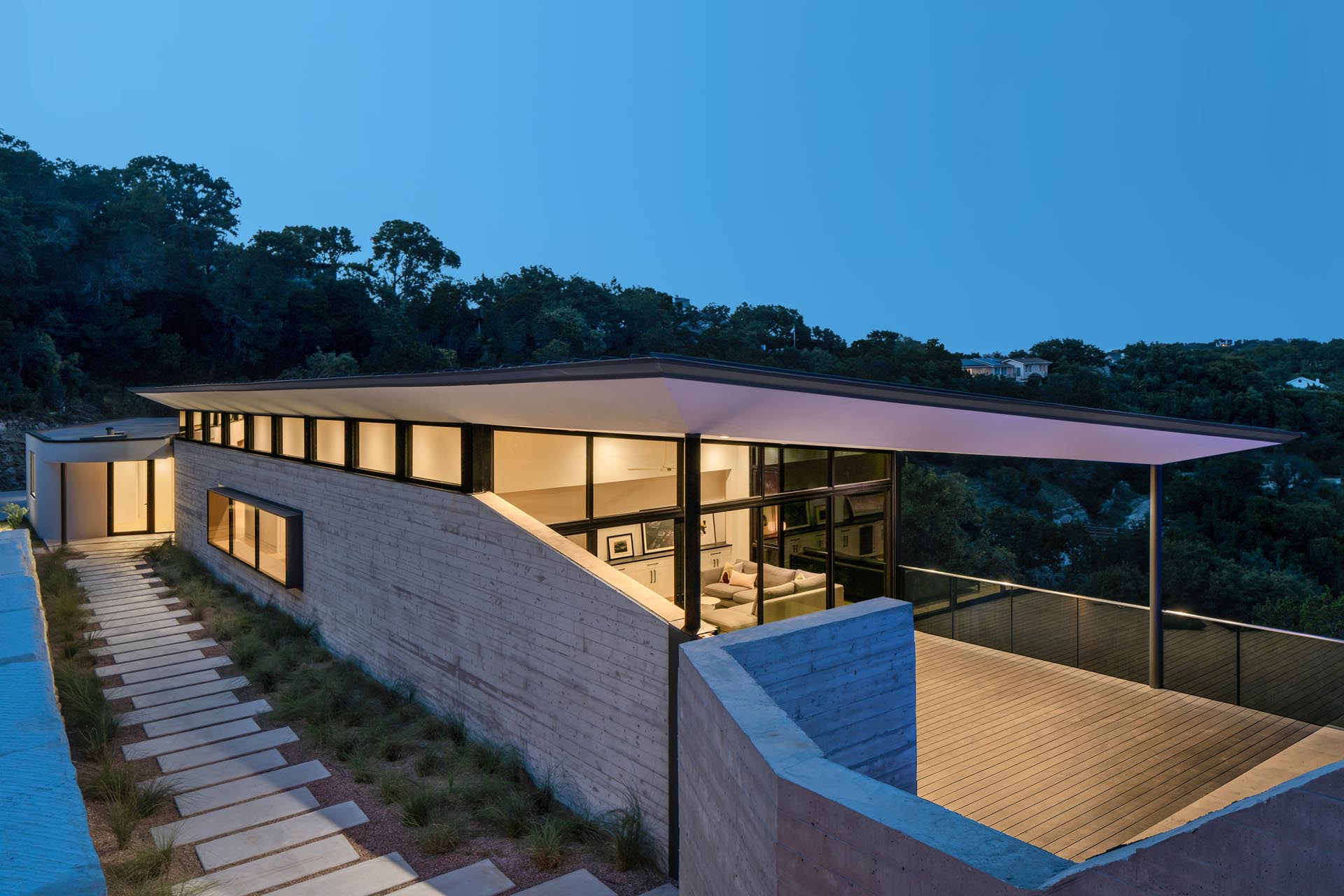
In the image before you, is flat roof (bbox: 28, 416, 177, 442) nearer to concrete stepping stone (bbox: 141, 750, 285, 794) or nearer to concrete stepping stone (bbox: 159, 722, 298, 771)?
concrete stepping stone (bbox: 159, 722, 298, 771)

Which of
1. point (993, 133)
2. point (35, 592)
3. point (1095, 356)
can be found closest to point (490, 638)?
point (35, 592)

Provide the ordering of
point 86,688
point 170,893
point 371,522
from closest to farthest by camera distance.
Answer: point 170,893
point 86,688
point 371,522

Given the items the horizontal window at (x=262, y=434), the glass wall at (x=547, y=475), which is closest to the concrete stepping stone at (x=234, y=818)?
the glass wall at (x=547, y=475)

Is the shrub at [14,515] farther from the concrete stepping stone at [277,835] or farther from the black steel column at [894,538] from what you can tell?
the black steel column at [894,538]

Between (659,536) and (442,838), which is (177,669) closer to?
(442,838)

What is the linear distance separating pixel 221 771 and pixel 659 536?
4.26m

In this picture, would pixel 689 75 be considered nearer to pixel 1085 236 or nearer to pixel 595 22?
pixel 595 22

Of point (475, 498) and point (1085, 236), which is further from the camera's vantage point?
point (1085, 236)

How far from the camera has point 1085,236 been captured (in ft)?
514

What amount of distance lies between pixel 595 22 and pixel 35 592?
177491 millimetres

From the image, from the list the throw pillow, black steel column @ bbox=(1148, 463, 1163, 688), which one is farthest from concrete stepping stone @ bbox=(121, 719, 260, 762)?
black steel column @ bbox=(1148, 463, 1163, 688)

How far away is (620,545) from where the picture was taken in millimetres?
7387

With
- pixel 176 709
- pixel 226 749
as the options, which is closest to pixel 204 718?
pixel 176 709

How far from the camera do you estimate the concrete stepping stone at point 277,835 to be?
225 inches
